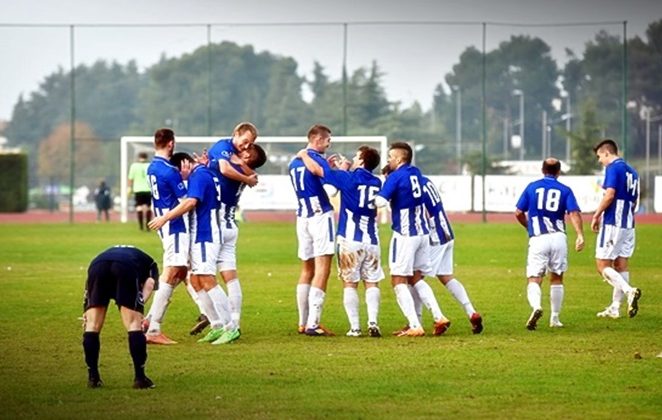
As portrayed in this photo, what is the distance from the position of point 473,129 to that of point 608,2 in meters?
25.9

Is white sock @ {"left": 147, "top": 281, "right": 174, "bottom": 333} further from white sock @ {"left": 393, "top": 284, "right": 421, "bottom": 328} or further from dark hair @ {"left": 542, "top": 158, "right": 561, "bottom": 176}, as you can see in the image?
dark hair @ {"left": 542, "top": 158, "right": 561, "bottom": 176}

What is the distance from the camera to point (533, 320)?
1642 cm

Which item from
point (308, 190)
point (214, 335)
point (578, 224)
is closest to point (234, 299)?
point (214, 335)

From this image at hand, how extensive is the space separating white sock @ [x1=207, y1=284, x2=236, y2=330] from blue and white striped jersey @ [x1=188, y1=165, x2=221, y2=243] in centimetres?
55

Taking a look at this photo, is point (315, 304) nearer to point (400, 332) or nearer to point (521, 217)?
point (400, 332)

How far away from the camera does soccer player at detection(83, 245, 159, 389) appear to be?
11945mm

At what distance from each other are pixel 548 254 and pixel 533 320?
0.83 meters

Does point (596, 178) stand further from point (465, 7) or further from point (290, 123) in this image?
point (290, 123)

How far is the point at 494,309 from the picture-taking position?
19203 millimetres

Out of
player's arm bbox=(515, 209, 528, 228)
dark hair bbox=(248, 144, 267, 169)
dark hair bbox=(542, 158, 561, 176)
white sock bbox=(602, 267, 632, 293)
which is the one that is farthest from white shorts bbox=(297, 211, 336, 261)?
white sock bbox=(602, 267, 632, 293)

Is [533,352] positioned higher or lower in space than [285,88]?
lower

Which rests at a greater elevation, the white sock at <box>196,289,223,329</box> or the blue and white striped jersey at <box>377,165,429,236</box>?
the blue and white striped jersey at <box>377,165,429,236</box>

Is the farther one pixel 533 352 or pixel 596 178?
pixel 596 178

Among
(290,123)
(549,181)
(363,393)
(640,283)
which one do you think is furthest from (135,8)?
(363,393)
